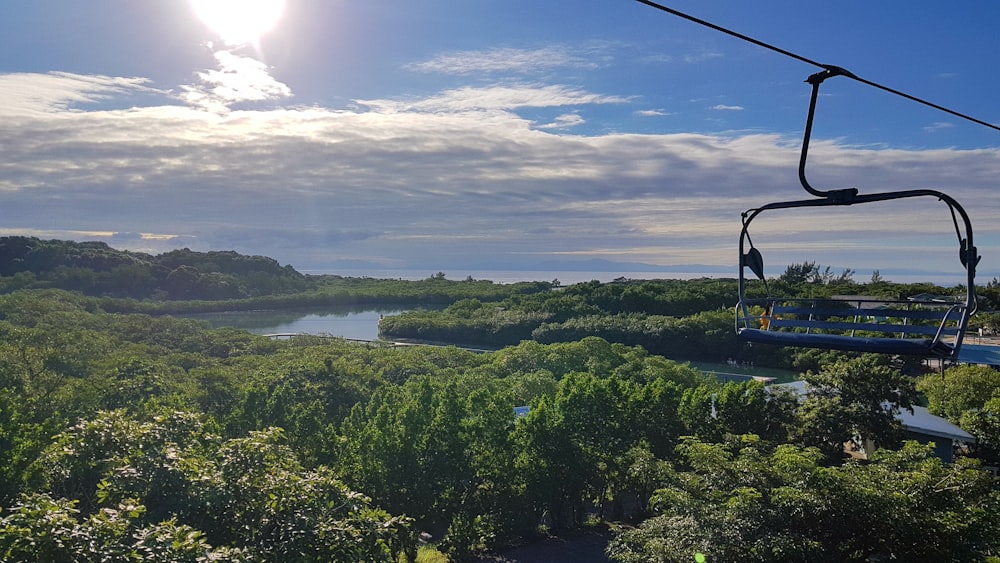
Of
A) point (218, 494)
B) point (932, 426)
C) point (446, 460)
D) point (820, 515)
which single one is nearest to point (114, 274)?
point (446, 460)

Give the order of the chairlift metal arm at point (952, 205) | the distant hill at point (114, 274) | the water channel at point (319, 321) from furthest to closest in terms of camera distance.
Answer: the distant hill at point (114, 274), the water channel at point (319, 321), the chairlift metal arm at point (952, 205)

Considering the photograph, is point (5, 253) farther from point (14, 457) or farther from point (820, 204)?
point (820, 204)

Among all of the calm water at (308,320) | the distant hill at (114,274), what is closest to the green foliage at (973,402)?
the calm water at (308,320)

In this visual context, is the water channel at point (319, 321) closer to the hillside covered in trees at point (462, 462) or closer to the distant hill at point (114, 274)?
the distant hill at point (114, 274)

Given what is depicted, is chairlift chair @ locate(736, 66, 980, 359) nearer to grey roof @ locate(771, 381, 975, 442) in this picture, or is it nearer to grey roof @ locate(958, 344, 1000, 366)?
grey roof @ locate(771, 381, 975, 442)

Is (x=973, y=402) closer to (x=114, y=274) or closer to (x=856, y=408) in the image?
(x=856, y=408)

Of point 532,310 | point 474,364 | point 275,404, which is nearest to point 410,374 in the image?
point 474,364

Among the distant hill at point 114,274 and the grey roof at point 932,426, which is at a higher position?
the distant hill at point 114,274

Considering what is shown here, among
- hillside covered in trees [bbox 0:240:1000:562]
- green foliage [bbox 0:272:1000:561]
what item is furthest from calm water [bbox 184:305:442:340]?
hillside covered in trees [bbox 0:240:1000:562]
